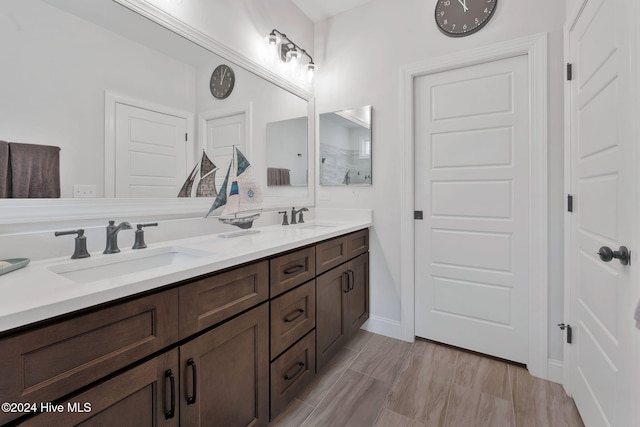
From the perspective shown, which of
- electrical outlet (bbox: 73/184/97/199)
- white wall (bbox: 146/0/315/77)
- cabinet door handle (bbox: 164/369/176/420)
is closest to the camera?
cabinet door handle (bbox: 164/369/176/420)

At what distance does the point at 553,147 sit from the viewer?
171 centimetres

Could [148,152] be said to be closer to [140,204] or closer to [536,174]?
[140,204]

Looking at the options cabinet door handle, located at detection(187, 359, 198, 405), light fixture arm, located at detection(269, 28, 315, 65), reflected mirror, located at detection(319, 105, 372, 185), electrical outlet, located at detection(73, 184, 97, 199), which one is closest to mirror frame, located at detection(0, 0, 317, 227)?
electrical outlet, located at detection(73, 184, 97, 199)

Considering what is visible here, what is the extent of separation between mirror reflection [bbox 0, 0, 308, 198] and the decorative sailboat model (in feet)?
0.29

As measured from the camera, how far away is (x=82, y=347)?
0.71 meters

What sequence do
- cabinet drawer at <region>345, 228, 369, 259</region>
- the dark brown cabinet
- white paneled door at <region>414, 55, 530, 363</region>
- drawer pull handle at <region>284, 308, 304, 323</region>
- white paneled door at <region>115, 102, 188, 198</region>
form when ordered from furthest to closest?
cabinet drawer at <region>345, 228, 369, 259</region>, white paneled door at <region>414, 55, 530, 363</region>, the dark brown cabinet, drawer pull handle at <region>284, 308, 304, 323</region>, white paneled door at <region>115, 102, 188, 198</region>

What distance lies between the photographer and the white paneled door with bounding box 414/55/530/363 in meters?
1.85

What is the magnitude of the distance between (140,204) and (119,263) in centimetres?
33

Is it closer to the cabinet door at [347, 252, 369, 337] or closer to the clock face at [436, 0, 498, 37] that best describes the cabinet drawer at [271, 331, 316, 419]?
the cabinet door at [347, 252, 369, 337]

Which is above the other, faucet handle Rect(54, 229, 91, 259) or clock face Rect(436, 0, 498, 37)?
clock face Rect(436, 0, 498, 37)

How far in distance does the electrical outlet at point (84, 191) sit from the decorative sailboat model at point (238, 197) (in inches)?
20.2

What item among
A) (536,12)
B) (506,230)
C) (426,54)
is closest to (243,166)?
(426,54)

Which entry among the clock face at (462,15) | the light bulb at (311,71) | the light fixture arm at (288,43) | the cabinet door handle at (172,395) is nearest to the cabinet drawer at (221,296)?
the cabinet door handle at (172,395)

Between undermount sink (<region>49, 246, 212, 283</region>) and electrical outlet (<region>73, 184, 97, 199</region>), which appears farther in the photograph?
electrical outlet (<region>73, 184, 97, 199</region>)
